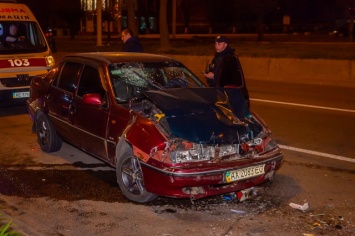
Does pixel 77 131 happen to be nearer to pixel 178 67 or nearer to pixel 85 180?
pixel 85 180

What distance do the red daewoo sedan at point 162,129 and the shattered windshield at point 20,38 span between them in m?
4.42

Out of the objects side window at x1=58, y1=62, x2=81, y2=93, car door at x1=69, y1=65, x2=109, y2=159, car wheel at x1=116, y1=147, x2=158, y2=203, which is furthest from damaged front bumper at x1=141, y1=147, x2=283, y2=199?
side window at x1=58, y1=62, x2=81, y2=93

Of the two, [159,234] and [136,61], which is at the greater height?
[136,61]

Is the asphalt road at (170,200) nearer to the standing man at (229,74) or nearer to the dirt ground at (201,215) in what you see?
the dirt ground at (201,215)

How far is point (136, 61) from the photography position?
6.86 metres

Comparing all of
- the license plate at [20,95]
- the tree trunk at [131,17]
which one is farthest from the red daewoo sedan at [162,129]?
the tree trunk at [131,17]

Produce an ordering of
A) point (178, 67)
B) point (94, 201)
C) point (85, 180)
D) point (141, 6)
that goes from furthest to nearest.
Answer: point (141, 6) < point (178, 67) < point (85, 180) < point (94, 201)

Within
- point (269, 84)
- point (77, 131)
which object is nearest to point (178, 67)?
point (77, 131)

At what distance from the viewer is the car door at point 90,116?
249 inches

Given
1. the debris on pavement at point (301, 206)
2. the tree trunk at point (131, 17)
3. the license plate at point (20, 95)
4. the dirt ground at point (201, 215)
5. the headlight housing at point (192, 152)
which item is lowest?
the dirt ground at point (201, 215)

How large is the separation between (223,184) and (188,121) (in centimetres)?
76

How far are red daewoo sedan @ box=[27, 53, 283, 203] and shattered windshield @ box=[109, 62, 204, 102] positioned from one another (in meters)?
0.01

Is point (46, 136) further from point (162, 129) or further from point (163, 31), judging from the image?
point (163, 31)

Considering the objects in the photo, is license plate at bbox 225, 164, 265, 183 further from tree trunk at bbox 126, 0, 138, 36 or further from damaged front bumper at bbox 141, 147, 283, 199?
tree trunk at bbox 126, 0, 138, 36
